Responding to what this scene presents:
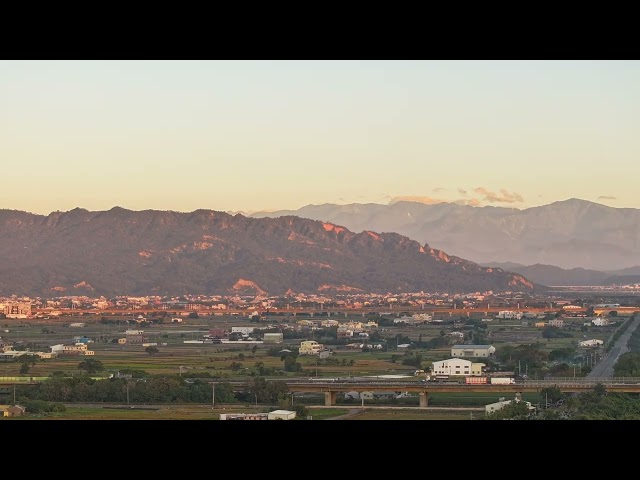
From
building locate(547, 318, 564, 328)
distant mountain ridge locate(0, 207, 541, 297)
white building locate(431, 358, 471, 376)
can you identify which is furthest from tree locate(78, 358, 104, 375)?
distant mountain ridge locate(0, 207, 541, 297)

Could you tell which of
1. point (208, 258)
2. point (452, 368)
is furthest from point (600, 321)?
point (208, 258)

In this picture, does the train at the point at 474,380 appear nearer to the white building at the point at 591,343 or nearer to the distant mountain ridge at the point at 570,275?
the white building at the point at 591,343

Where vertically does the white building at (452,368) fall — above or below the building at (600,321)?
below

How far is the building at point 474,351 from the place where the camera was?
2616 centimetres

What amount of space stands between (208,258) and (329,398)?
3482cm

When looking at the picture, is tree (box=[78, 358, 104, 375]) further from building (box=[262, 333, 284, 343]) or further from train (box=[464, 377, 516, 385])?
building (box=[262, 333, 284, 343])

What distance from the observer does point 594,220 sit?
204 feet

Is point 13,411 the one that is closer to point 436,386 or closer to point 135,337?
point 436,386

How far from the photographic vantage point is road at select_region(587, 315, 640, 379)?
67.2 feet

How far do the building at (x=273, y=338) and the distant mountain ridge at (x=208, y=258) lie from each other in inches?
613

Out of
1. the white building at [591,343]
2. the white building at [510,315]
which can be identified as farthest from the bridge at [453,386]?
the white building at [510,315]
